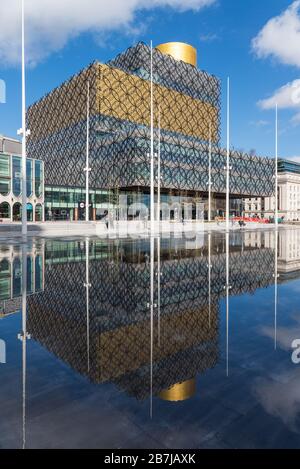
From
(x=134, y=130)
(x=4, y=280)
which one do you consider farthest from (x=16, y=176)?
(x=4, y=280)

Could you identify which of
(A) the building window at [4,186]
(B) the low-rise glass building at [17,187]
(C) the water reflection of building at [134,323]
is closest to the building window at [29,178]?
(B) the low-rise glass building at [17,187]

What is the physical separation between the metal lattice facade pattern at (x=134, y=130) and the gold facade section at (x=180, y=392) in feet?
224

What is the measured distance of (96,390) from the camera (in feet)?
15.2

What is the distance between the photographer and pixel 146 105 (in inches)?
3561

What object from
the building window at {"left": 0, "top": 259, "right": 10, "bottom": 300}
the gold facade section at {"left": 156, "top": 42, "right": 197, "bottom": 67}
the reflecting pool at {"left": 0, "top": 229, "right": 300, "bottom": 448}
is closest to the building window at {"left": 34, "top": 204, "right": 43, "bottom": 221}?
the building window at {"left": 0, "top": 259, "right": 10, "bottom": 300}

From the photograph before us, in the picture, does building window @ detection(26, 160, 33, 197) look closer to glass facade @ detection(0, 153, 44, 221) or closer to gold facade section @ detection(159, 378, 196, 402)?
glass facade @ detection(0, 153, 44, 221)

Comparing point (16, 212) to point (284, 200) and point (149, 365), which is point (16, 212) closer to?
point (149, 365)

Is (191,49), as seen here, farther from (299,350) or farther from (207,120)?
(299,350)

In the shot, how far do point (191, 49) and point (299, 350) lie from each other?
119 metres

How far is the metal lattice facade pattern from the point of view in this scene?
258 feet

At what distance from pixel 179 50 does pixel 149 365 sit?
117 m

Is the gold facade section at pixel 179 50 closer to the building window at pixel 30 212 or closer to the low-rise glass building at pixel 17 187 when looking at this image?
the low-rise glass building at pixel 17 187

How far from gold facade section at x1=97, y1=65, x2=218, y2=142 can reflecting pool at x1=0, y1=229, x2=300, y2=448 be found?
259 ft
